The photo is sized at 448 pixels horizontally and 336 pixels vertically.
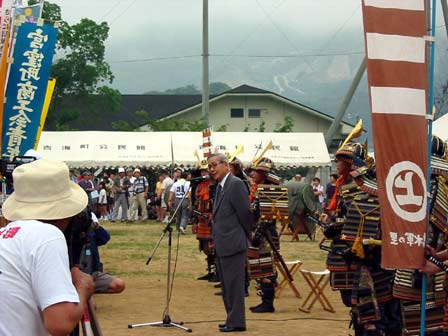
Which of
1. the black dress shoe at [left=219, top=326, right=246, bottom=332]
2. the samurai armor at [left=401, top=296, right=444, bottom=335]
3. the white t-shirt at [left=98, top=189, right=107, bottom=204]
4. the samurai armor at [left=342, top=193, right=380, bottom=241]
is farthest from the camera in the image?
the white t-shirt at [left=98, top=189, right=107, bottom=204]

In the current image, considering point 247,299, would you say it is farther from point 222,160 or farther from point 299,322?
point 222,160

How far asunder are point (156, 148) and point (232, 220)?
22139 millimetres

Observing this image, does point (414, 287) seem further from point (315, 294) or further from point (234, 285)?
point (315, 294)

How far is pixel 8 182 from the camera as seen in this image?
308 inches

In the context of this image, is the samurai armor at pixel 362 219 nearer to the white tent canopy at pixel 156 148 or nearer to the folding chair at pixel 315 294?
the folding chair at pixel 315 294

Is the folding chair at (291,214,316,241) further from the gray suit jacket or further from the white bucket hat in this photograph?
the white bucket hat

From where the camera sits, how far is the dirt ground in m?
10.6

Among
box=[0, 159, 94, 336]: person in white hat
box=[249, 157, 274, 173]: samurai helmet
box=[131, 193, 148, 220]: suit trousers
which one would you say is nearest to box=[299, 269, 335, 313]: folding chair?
box=[249, 157, 274, 173]: samurai helmet

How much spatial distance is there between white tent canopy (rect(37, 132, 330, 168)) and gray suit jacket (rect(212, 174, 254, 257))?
20546 mm

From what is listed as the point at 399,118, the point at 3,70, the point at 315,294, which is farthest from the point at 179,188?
the point at 399,118

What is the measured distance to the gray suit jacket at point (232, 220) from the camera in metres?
10.1

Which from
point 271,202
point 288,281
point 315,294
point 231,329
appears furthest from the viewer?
point 288,281

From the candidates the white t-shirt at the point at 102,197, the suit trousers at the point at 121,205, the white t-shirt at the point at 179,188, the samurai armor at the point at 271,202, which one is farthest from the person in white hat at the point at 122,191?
the samurai armor at the point at 271,202

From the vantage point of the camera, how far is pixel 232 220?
1023 cm
